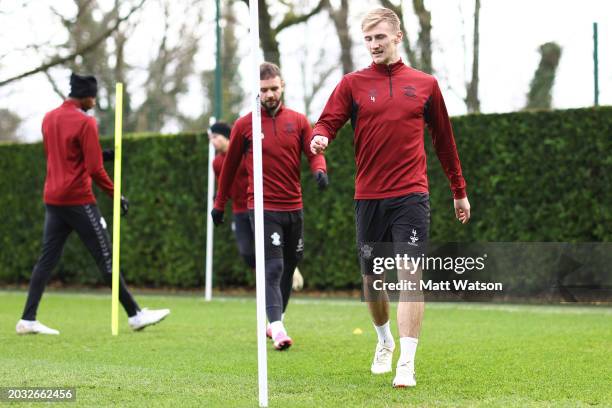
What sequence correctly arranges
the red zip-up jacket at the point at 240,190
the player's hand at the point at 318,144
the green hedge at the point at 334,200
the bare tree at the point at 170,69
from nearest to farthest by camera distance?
1. the player's hand at the point at 318,144
2. the red zip-up jacket at the point at 240,190
3. the green hedge at the point at 334,200
4. the bare tree at the point at 170,69

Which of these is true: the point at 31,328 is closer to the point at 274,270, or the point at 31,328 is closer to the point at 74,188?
the point at 74,188

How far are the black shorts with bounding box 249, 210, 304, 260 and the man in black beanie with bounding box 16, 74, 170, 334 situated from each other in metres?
1.53

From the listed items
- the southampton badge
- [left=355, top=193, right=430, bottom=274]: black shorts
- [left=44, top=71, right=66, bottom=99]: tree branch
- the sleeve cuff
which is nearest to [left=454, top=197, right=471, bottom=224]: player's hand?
the sleeve cuff

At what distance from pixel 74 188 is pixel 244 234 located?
5.34ft

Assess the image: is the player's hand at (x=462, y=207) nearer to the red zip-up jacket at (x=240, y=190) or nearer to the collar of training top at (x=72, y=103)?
the red zip-up jacket at (x=240, y=190)

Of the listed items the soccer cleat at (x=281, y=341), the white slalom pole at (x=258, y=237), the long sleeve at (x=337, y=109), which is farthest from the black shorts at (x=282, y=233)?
the white slalom pole at (x=258, y=237)

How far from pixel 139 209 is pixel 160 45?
36.9 ft

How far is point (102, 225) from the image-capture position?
27.2ft

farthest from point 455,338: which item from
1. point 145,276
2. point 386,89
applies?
point 145,276

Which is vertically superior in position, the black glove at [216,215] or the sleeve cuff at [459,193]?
the sleeve cuff at [459,193]

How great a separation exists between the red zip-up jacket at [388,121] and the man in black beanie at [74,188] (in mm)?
3153

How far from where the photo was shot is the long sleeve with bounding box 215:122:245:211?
728 centimetres

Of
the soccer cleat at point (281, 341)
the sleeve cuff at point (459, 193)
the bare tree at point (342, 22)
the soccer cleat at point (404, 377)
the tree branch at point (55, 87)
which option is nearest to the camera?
the soccer cleat at point (404, 377)

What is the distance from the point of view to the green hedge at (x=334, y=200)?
11391 millimetres
